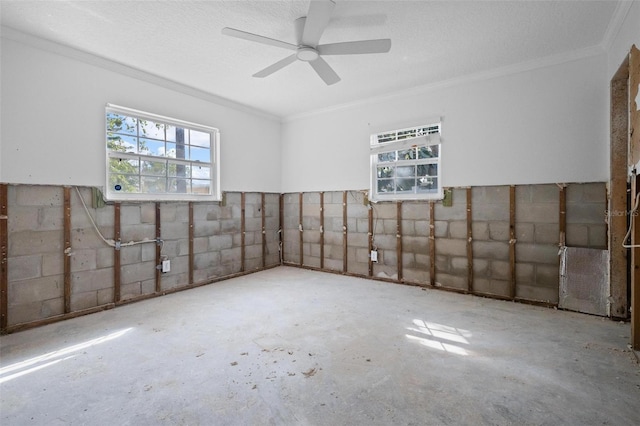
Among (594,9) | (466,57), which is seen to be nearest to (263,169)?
(466,57)

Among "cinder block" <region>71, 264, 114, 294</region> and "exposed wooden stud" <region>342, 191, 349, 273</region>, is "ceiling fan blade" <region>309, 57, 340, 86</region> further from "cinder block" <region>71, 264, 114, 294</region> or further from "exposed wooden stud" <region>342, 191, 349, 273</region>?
"cinder block" <region>71, 264, 114, 294</region>

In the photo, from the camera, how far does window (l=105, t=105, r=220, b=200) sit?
13.0 feet

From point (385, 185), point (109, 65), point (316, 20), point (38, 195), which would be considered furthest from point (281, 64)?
point (38, 195)

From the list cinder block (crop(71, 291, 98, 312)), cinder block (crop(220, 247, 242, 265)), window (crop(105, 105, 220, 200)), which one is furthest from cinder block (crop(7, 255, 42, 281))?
cinder block (crop(220, 247, 242, 265))

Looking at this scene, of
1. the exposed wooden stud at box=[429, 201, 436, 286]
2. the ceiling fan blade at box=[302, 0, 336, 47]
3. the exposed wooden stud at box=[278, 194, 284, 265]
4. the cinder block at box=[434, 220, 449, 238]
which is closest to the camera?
the ceiling fan blade at box=[302, 0, 336, 47]

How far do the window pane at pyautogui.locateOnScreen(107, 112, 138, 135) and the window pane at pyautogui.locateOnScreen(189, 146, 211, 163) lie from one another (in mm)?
850

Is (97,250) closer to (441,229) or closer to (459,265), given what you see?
(441,229)

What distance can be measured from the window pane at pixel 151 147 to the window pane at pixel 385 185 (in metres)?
3.45

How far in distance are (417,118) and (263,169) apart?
2.97 meters

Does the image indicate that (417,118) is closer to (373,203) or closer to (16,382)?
(373,203)

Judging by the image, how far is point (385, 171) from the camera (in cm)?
518

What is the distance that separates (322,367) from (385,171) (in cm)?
356

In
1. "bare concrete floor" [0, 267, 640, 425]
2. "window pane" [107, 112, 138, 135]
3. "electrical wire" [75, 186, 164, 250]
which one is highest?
"window pane" [107, 112, 138, 135]

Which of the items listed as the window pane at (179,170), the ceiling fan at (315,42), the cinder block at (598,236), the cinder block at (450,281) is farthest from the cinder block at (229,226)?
the cinder block at (598,236)
